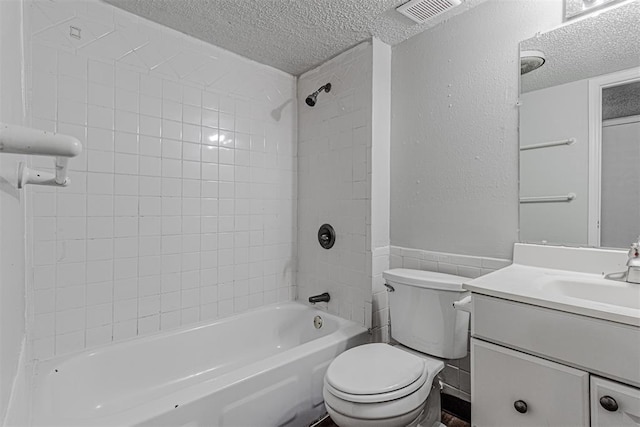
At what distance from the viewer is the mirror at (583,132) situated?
1200 millimetres

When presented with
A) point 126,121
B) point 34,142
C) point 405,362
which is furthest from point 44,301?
point 405,362

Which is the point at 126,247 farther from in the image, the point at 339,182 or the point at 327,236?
the point at 339,182

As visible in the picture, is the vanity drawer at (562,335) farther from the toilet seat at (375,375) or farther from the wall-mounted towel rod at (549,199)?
the wall-mounted towel rod at (549,199)

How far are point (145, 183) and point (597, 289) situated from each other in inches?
82.5

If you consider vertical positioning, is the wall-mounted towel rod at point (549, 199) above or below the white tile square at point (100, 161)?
below

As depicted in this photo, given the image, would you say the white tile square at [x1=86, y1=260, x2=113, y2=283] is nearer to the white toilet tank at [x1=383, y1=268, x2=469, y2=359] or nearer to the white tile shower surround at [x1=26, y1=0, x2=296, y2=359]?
the white tile shower surround at [x1=26, y1=0, x2=296, y2=359]

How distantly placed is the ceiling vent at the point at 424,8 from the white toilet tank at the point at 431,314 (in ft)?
4.48

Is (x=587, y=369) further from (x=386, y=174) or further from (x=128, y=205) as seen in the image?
(x=128, y=205)

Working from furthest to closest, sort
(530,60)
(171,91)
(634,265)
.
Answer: (171,91) < (530,60) < (634,265)

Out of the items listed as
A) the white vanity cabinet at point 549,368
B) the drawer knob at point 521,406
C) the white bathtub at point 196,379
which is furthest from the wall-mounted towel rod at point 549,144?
the white bathtub at point 196,379

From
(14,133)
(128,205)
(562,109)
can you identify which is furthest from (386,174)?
(14,133)

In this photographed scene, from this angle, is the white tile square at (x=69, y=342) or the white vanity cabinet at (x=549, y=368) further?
the white tile square at (x=69, y=342)

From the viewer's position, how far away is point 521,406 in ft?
3.22

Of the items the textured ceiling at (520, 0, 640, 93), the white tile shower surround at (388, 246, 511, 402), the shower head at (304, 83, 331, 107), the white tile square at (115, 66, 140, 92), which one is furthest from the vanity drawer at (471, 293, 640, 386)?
the white tile square at (115, 66, 140, 92)
